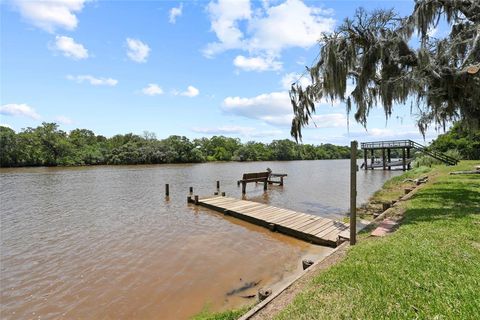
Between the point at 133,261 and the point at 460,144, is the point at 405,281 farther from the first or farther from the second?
the point at 460,144

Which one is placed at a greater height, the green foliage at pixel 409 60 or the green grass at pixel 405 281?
the green foliage at pixel 409 60

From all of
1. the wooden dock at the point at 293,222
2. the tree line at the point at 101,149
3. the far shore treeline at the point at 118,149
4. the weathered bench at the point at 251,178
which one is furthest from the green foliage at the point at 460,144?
the tree line at the point at 101,149

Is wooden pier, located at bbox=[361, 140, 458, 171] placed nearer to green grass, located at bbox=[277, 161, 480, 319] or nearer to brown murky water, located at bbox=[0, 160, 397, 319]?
brown murky water, located at bbox=[0, 160, 397, 319]

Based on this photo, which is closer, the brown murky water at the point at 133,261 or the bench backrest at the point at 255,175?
the brown murky water at the point at 133,261

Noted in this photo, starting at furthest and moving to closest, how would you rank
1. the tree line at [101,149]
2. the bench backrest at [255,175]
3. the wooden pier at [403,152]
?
1. the tree line at [101,149]
2. the wooden pier at [403,152]
3. the bench backrest at [255,175]

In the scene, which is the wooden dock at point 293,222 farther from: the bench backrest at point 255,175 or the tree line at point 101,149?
the tree line at point 101,149

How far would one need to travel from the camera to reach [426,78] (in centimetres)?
834

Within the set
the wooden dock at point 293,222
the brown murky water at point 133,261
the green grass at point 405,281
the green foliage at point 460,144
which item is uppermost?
the green foliage at point 460,144

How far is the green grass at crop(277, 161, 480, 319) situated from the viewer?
3.00 m

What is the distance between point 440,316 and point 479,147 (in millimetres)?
39218

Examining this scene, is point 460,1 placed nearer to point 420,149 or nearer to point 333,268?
point 333,268

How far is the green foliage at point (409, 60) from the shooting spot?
8234 millimetres

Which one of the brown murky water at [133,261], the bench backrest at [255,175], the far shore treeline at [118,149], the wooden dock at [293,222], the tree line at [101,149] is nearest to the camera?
→ the brown murky water at [133,261]

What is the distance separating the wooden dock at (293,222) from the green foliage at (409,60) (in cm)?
431
